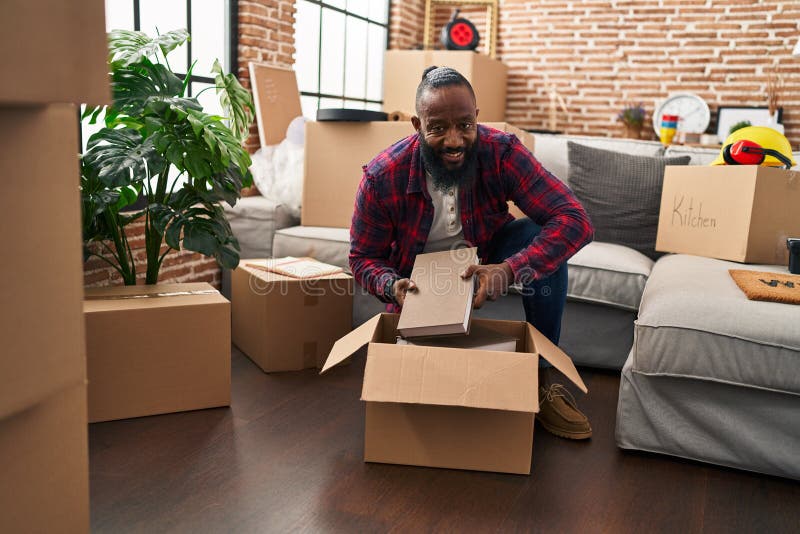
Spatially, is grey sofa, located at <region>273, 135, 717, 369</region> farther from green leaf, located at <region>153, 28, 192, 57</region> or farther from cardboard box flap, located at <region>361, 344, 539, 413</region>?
green leaf, located at <region>153, 28, 192, 57</region>

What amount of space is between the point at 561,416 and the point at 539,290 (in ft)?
1.12

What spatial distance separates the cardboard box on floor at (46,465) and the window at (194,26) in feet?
6.71

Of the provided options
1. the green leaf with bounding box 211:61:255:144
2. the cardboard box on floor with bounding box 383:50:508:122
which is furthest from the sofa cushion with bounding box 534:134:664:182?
the cardboard box on floor with bounding box 383:50:508:122

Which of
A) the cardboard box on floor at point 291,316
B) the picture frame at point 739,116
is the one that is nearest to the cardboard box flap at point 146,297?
the cardboard box on floor at point 291,316

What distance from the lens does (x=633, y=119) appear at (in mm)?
5094

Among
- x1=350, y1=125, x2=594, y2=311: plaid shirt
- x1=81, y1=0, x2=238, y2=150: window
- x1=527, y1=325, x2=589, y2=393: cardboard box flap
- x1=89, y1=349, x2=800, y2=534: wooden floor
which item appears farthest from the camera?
x1=81, y1=0, x2=238, y2=150: window

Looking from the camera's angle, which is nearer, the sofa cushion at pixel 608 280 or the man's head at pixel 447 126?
the man's head at pixel 447 126

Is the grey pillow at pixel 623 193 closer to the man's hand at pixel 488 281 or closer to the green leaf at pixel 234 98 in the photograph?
the man's hand at pixel 488 281

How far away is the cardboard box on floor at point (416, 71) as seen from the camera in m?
4.74

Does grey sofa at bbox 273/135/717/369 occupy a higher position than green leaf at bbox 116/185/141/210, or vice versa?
green leaf at bbox 116/185/141/210

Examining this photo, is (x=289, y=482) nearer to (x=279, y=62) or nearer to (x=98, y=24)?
(x=98, y=24)

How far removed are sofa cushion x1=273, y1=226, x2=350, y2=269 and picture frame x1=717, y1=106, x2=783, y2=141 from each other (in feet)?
11.2

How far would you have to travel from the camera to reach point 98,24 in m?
0.69

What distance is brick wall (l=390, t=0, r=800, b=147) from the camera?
16.0 ft
